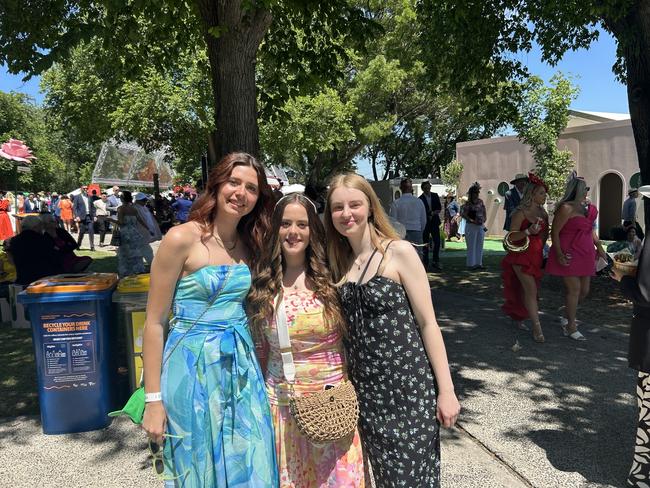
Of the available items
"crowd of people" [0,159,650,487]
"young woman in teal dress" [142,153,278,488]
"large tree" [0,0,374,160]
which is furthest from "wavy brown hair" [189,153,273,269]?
"large tree" [0,0,374,160]

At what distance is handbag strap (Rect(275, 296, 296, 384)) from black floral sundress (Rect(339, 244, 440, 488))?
0.28 meters

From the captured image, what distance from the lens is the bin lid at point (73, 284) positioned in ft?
12.0

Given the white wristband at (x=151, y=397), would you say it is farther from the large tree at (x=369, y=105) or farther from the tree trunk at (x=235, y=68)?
the large tree at (x=369, y=105)

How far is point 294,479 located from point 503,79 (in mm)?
8809

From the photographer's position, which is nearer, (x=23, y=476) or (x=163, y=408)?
(x=163, y=408)

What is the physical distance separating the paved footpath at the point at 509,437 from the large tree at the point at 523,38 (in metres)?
3.84

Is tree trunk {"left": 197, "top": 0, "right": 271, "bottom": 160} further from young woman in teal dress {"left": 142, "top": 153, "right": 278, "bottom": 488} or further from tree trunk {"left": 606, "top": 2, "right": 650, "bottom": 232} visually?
tree trunk {"left": 606, "top": 2, "right": 650, "bottom": 232}

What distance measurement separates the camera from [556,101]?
19.2m

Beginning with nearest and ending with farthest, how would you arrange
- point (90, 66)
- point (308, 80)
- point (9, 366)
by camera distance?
point (9, 366), point (308, 80), point (90, 66)

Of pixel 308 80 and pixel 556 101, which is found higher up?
pixel 556 101

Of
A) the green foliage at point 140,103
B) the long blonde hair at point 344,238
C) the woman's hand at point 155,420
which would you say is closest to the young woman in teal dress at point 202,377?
the woman's hand at point 155,420

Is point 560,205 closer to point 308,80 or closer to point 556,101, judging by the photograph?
point 308,80

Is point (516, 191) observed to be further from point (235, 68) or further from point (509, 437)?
point (509, 437)

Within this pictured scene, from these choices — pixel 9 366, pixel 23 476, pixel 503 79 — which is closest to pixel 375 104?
pixel 503 79
